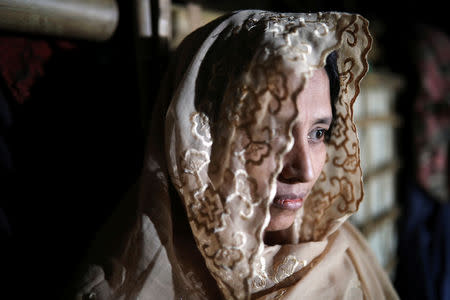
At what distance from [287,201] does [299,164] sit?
9 cm

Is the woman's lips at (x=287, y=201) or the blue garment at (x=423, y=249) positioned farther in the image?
the blue garment at (x=423, y=249)

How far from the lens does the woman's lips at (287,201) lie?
0.61 m

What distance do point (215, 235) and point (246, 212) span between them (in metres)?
0.07

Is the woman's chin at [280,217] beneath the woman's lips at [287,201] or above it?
beneath

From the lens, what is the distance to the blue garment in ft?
5.40

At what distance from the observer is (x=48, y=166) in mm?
654

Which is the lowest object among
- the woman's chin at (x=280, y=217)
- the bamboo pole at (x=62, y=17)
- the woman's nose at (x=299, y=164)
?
A: the woman's chin at (x=280, y=217)

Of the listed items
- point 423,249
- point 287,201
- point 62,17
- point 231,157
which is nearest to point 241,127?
point 231,157

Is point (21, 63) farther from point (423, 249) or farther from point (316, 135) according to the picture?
point (423, 249)

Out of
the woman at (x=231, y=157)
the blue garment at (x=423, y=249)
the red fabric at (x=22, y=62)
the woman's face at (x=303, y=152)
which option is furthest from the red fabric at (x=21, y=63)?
the blue garment at (x=423, y=249)

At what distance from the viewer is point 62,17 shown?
0.61m

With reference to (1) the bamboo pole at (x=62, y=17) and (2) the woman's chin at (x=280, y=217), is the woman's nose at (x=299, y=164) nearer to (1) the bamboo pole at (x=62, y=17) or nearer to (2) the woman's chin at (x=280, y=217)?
(2) the woman's chin at (x=280, y=217)

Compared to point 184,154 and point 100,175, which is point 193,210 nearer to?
point 184,154

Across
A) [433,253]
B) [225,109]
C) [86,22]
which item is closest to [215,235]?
[225,109]
